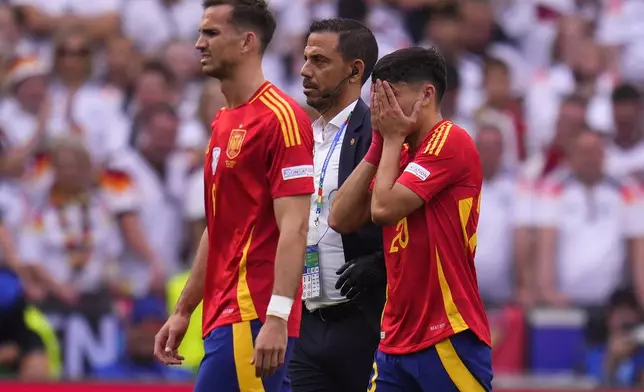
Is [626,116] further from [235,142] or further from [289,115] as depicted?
[235,142]

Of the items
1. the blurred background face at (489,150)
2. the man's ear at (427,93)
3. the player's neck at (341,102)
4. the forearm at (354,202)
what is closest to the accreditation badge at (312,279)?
the forearm at (354,202)

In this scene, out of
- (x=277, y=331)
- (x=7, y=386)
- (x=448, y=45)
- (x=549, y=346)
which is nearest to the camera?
(x=277, y=331)

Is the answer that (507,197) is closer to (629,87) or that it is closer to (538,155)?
(538,155)

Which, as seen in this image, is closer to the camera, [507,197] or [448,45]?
[507,197]

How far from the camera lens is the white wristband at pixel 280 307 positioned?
16.5ft

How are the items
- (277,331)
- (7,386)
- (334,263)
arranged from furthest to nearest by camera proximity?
(7,386)
(334,263)
(277,331)

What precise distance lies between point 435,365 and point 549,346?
5.21 m

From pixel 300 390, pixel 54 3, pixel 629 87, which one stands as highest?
pixel 54 3

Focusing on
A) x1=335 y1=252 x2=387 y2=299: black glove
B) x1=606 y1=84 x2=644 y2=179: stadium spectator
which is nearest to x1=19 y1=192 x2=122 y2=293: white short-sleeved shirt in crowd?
x1=606 y1=84 x2=644 y2=179: stadium spectator

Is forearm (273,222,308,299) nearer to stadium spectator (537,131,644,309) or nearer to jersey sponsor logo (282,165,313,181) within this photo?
jersey sponsor logo (282,165,313,181)

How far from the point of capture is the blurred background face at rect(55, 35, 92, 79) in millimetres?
11836

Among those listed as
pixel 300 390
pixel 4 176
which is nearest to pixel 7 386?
pixel 4 176

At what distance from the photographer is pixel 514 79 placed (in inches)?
476

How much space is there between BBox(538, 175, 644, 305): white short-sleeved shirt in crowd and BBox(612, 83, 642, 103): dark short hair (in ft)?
3.09
